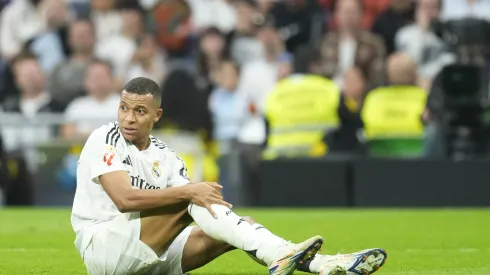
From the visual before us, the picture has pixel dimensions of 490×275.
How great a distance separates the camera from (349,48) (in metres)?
16.4

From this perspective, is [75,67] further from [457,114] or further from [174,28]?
[457,114]

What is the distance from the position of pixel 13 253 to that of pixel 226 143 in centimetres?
689

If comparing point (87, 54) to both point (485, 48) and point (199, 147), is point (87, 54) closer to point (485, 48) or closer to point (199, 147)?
point (199, 147)

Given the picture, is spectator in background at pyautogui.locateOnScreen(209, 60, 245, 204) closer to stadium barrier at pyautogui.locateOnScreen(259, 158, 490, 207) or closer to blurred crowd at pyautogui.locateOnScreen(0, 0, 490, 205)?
blurred crowd at pyautogui.locateOnScreen(0, 0, 490, 205)

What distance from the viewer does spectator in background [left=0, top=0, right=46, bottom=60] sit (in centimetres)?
1836

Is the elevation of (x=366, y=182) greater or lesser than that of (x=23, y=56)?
lesser

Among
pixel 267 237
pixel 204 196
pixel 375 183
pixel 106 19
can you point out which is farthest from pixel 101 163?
pixel 106 19

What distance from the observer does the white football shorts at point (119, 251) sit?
6.26 m

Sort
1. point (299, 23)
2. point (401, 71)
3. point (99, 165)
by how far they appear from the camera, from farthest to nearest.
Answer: point (299, 23) < point (401, 71) < point (99, 165)

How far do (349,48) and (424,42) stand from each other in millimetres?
1179

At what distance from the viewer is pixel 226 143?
15625mm

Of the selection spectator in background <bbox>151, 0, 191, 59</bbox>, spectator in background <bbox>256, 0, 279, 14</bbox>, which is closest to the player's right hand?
spectator in background <bbox>151, 0, 191, 59</bbox>

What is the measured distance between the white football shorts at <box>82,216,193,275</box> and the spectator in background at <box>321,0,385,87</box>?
33.1ft

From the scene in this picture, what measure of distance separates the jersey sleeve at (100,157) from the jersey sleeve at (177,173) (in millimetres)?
444
